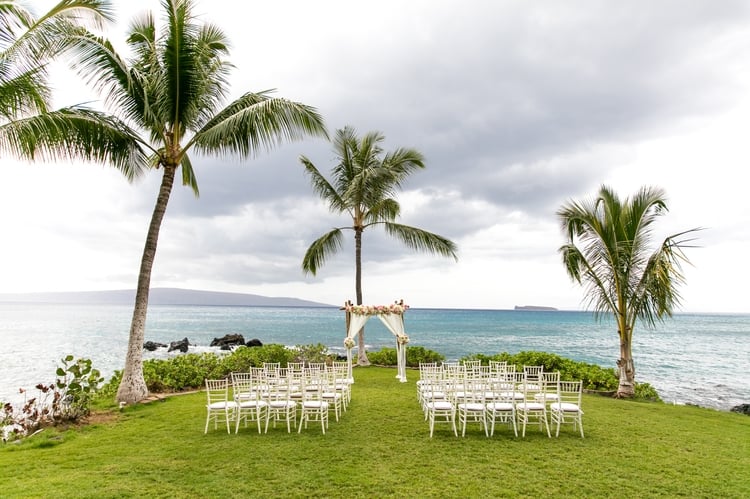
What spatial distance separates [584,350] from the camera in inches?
1443

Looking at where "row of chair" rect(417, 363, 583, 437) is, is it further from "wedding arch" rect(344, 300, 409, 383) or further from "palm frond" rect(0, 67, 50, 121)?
"palm frond" rect(0, 67, 50, 121)

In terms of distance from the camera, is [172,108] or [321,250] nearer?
[172,108]

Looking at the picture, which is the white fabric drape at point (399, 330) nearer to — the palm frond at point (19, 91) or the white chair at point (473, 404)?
the white chair at point (473, 404)

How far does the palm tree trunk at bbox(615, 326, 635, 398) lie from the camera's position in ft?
36.4


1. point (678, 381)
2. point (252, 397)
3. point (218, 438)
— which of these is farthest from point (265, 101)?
point (678, 381)

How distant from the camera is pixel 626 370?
11.2 meters

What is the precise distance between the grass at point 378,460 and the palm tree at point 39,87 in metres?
4.46

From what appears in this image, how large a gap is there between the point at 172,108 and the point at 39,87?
13.0ft

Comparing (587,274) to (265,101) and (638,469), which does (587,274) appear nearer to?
(638,469)

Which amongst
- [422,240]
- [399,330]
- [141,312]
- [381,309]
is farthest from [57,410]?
[422,240]

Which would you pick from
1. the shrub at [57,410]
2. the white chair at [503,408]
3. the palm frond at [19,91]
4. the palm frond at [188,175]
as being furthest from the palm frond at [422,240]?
the palm frond at [19,91]

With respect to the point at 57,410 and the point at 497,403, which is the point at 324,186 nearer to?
the point at 57,410

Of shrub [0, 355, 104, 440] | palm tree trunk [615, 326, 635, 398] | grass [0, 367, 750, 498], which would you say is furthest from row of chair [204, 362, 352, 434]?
palm tree trunk [615, 326, 635, 398]

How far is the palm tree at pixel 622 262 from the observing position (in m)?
10.6
